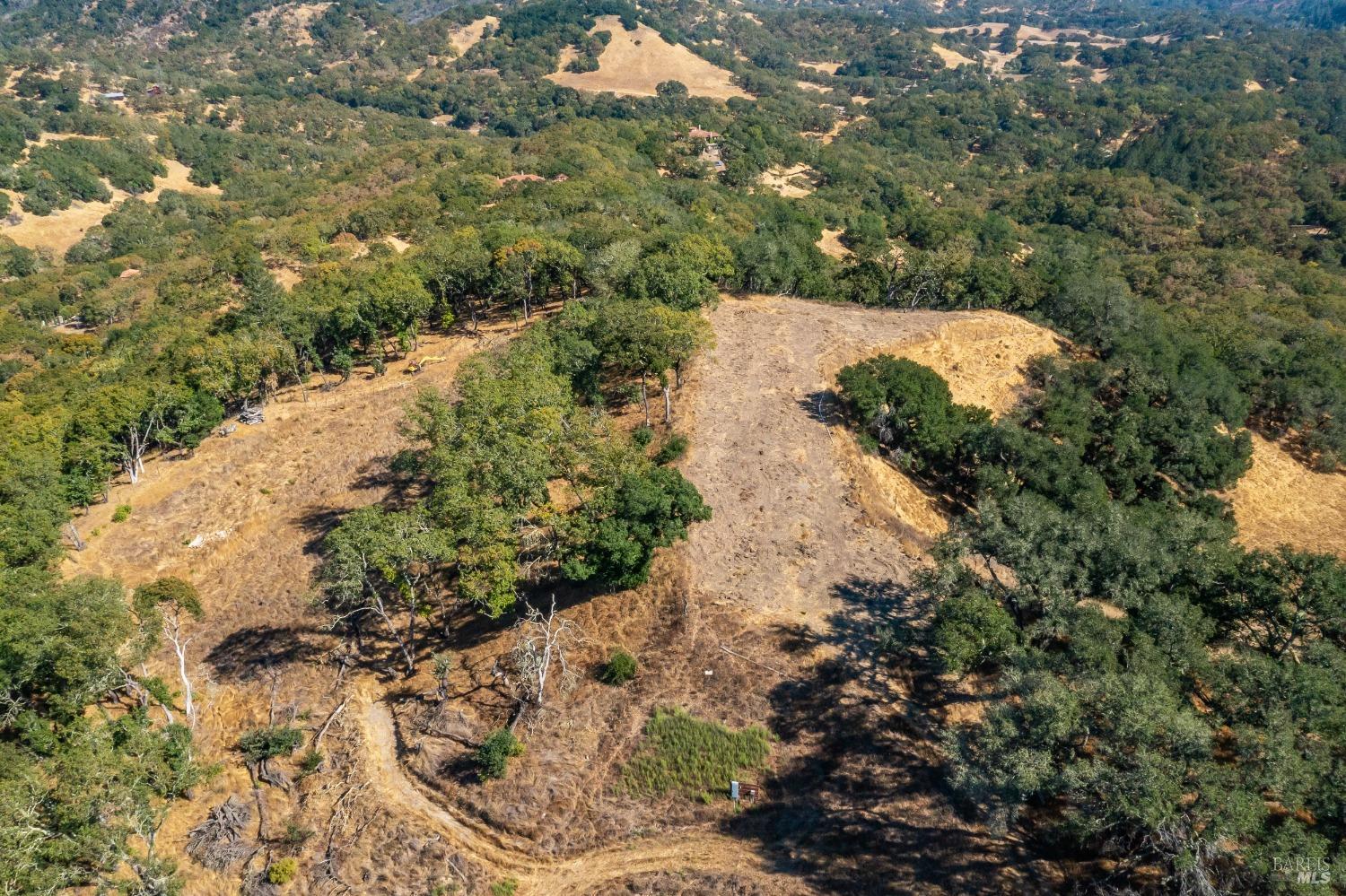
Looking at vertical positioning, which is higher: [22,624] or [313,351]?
[22,624]

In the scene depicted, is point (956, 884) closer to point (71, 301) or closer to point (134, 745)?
point (134, 745)

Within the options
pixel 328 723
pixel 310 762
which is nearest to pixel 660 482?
pixel 328 723

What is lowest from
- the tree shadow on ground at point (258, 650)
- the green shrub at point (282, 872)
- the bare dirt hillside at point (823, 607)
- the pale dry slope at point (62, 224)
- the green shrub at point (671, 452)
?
the pale dry slope at point (62, 224)

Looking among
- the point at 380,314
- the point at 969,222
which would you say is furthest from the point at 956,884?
the point at 969,222

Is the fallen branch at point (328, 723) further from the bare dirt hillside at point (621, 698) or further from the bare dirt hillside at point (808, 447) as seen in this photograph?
the bare dirt hillside at point (808, 447)

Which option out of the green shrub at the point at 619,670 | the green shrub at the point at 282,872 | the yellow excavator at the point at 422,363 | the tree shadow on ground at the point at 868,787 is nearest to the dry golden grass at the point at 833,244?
the yellow excavator at the point at 422,363

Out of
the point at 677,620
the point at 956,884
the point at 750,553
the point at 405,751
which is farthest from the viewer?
the point at 750,553

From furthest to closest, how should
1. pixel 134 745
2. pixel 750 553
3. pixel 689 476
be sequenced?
1. pixel 689 476
2. pixel 750 553
3. pixel 134 745
